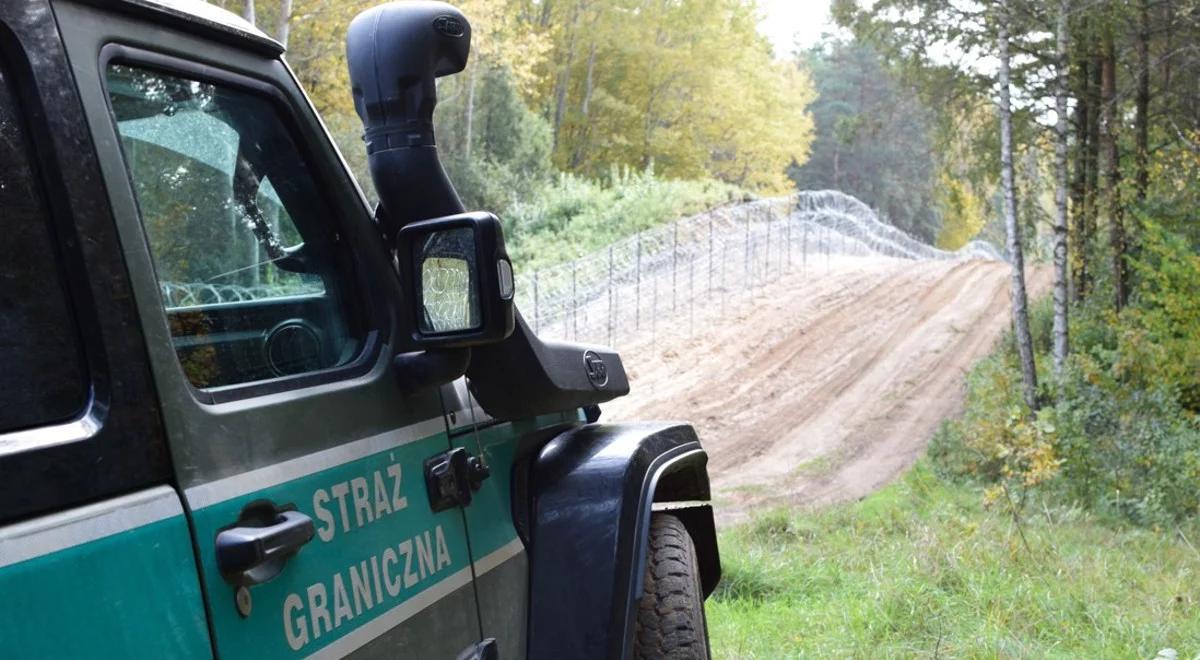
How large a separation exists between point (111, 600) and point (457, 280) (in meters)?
0.93

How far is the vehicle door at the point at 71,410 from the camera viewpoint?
1405mm

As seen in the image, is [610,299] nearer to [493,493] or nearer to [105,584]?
[493,493]

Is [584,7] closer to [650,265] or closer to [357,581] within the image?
[650,265]

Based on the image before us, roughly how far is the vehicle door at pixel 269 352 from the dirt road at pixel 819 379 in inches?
440

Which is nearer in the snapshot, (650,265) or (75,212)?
(75,212)

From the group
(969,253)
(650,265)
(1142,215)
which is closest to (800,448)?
(1142,215)

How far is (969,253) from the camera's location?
151 feet

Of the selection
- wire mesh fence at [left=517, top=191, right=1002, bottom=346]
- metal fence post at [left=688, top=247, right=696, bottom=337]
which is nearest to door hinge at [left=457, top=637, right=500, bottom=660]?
wire mesh fence at [left=517, top=191, right=1002, bottom=346]

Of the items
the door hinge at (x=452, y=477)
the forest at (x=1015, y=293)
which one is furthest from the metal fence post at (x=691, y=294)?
the door hinge at (x=452, y=477)

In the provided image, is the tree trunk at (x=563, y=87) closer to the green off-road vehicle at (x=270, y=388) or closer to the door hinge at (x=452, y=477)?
the green off-road vehicle at (x=270, y=388)

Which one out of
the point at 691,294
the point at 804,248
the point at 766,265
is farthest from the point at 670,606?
the point at 804,248

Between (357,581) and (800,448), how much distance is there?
52.2 feet

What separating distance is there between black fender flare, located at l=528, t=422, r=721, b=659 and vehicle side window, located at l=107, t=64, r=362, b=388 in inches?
26.8

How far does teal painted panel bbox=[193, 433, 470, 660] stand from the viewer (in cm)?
173
